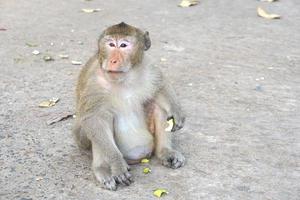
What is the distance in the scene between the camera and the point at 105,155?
12.2 ft

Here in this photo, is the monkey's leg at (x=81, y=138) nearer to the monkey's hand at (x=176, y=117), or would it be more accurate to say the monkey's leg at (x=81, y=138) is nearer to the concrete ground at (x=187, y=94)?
the concrete ground at (x=187, y=94)

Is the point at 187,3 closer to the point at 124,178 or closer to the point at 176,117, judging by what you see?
the point at 176,117

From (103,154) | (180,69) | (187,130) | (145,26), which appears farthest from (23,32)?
(103,154)

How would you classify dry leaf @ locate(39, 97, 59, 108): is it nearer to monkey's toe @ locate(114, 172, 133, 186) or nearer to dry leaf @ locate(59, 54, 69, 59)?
dry leaf @ locate(59, 54, 69, 59)

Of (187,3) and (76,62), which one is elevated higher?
(76,62)

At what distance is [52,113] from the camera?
4801mm

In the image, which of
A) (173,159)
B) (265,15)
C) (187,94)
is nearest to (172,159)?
(173,159)

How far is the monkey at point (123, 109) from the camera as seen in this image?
3.69 meters

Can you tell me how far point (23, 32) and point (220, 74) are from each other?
2263mm

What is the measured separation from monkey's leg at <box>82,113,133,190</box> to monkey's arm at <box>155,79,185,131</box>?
0.40 m

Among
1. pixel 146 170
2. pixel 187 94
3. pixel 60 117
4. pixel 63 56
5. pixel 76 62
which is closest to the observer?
pixel 146 170

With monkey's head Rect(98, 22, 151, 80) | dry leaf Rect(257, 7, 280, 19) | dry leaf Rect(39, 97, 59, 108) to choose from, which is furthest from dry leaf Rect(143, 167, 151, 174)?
dry leaf Rect(257, 7, 280, 19)

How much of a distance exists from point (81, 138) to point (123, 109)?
11.8 inches

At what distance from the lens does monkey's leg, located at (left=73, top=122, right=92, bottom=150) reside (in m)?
3.89
